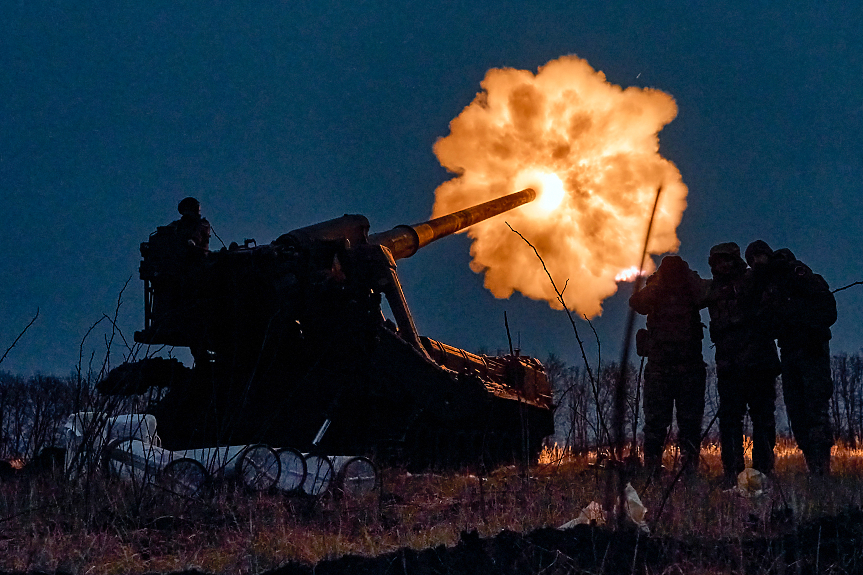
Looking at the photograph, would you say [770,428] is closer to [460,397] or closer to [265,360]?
[460,397]

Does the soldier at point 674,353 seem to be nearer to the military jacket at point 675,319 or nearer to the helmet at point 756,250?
the military jacket at point 675,319

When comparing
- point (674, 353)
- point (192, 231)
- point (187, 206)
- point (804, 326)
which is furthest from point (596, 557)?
point (187, 206)

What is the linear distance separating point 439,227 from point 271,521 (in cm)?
919

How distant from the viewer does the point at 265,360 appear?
11.1 meters

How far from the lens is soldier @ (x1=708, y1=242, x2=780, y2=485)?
29.6 ft

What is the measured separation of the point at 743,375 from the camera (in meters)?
9.09

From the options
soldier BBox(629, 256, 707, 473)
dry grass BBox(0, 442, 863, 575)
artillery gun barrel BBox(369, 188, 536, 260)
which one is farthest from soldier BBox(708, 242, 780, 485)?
artillery gun barrel BBox(369, 188, 536, 260)

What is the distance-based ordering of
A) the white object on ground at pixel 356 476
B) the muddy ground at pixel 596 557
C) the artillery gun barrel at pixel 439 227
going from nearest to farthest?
the muddy ground at pixel 596 557 → the white object on ground at pixel 356 476 → the artillery gun barrel at pixel 439 227

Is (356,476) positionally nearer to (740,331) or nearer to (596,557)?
(596,557)

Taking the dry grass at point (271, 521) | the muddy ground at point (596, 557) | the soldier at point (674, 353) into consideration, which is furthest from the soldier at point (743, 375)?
the muddy ground at point (596, 557)

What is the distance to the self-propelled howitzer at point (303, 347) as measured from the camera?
34.4ft

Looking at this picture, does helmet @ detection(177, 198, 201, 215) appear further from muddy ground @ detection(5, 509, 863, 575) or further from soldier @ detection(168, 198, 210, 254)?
muddy ground @ detection(5, 509, 863, 575)

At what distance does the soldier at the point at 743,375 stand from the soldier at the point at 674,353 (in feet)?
Answer: 2.47

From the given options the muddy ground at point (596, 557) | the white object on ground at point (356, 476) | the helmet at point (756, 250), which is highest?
the helmet at point (756, 250)
